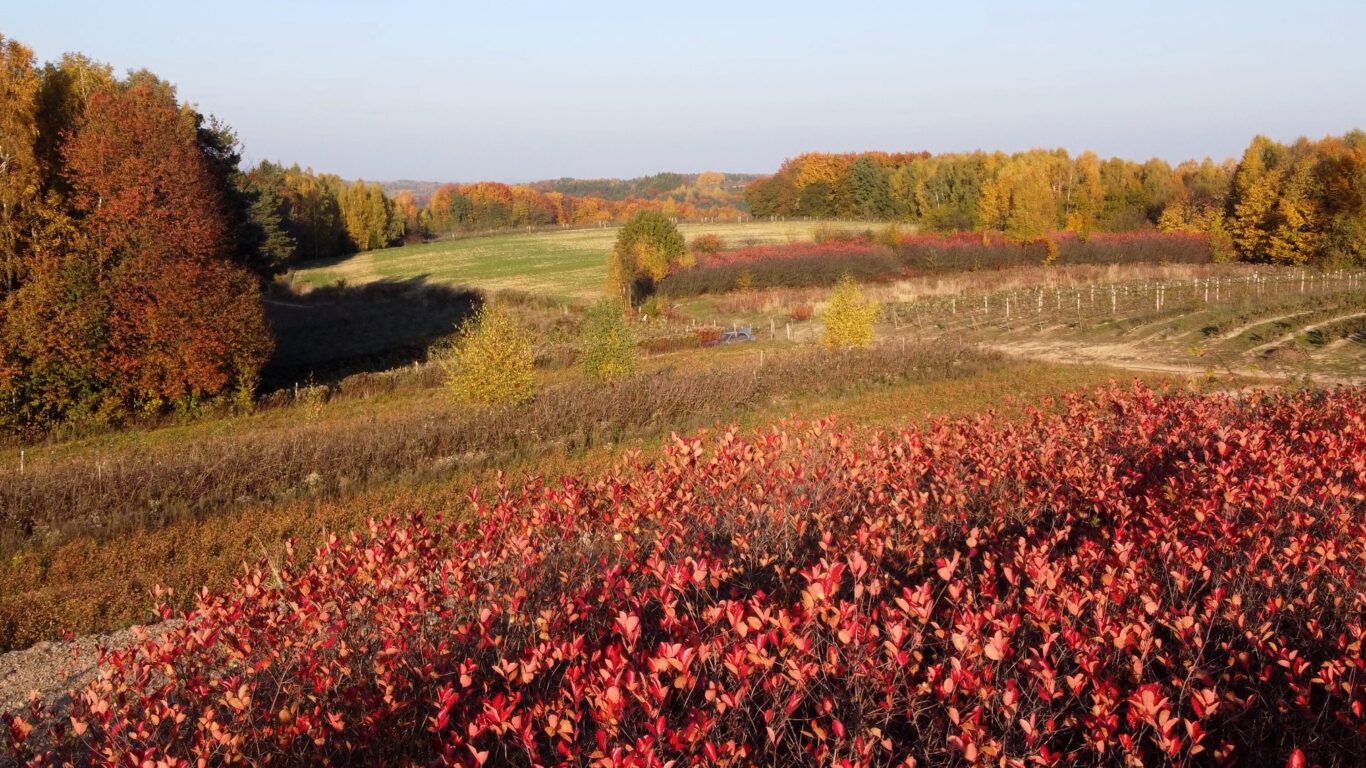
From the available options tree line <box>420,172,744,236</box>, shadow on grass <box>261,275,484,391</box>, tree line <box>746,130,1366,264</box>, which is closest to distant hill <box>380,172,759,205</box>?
tree line <box>420,172,744,236</box>

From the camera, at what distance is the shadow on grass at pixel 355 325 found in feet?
92.7

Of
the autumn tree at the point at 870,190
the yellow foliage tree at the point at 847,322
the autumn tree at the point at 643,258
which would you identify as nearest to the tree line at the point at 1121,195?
the autumn tree at the point at 870,190

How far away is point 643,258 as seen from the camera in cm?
4409

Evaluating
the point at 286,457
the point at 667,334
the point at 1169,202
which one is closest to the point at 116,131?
the point at 286,457

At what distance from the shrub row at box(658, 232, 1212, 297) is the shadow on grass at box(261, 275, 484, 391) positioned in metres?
11.7

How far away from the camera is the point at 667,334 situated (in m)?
33.2

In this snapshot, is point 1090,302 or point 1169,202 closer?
point 1090,302

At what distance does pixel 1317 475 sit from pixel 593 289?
45971 millimetres

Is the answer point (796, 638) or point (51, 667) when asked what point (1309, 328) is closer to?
point (796, 638)

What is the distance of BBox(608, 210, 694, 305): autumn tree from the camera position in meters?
44.0

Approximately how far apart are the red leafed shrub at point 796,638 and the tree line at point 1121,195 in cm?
4764

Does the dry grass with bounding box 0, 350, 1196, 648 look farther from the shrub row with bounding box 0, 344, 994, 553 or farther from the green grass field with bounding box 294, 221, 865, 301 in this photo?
the green grass field with bounding box 294, 221, 865, 301

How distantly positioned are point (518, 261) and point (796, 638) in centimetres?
6322

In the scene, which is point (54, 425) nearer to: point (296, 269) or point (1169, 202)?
point (296, 269)
